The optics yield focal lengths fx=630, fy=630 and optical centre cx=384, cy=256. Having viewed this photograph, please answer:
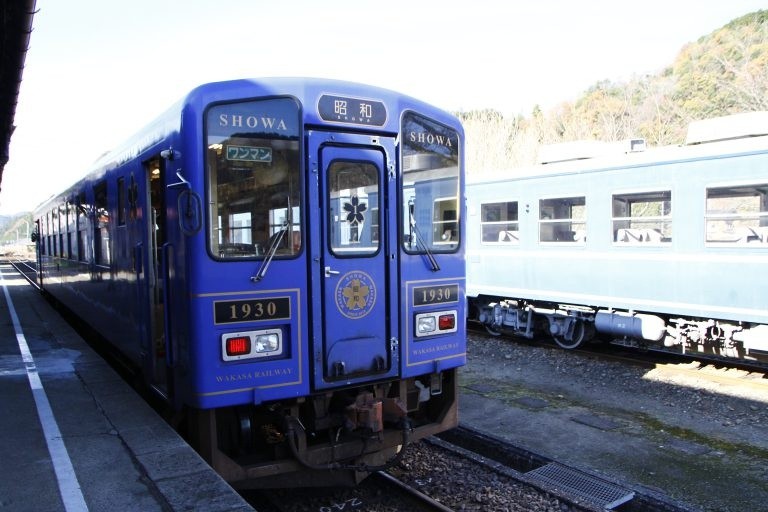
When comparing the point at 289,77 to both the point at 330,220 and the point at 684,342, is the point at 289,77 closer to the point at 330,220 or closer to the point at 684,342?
the point at 330,220

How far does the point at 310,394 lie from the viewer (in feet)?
14.6

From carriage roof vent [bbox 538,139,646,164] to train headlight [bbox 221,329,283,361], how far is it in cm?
776

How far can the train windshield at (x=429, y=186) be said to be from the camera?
495cm

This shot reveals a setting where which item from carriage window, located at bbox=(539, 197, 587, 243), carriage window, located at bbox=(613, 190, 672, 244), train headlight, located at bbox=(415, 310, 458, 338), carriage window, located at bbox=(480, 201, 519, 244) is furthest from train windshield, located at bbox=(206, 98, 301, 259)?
carriage window, located at bbox=(480, 201, 519, 244)

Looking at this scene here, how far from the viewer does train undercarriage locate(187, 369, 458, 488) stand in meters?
4.34

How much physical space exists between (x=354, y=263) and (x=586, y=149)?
7172mm

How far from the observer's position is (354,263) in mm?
4645

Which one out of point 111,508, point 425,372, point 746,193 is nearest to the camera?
point 111,508

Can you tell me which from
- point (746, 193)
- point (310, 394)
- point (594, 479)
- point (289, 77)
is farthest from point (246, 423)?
point (746, 193)

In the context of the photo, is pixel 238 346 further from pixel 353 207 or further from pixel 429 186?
pixel 429 186

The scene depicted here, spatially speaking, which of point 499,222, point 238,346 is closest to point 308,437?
point 238,346

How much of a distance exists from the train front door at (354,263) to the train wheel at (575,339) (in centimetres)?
678

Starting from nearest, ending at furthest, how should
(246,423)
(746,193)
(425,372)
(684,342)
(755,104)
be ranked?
(246,423)
(425,372)
(746,193)
(684,342)
(755,104)

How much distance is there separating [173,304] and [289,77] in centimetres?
179
